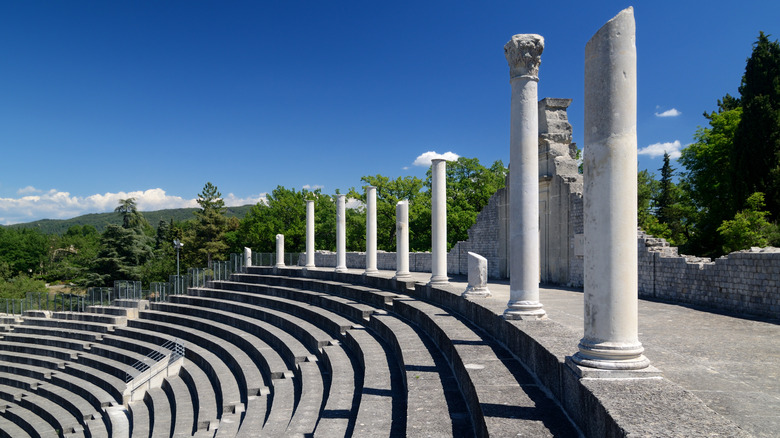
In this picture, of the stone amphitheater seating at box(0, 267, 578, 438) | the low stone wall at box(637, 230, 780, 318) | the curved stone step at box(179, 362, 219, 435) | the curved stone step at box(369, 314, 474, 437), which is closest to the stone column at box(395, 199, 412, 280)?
the stone amphitheater seating at box(0, 267, 578, 438)

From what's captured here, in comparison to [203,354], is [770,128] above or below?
above

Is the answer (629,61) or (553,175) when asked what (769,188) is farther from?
(629,61)

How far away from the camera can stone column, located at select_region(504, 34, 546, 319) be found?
8.28m

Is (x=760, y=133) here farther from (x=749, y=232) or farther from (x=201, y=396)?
(x=201, y=396)

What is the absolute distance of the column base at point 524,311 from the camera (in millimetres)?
7574

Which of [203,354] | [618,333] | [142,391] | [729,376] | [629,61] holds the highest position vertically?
[629,61]

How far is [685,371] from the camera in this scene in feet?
19.5

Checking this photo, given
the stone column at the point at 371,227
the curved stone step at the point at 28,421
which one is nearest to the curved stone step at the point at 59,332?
the curved stone step at the point at 28,421

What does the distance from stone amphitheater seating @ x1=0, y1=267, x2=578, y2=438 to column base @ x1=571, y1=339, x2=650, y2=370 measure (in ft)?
1.91

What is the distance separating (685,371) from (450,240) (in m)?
38.5

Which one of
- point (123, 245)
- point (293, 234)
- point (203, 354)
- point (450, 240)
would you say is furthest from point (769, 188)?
point (123, 245)

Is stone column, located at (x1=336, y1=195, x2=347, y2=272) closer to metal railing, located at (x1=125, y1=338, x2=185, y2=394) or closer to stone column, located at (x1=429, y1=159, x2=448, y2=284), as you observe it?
metal railing, located at (x1=125, y1=338, x2=185, y2=394)

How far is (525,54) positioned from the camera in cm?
827

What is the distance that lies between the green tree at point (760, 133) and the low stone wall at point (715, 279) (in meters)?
17.8
